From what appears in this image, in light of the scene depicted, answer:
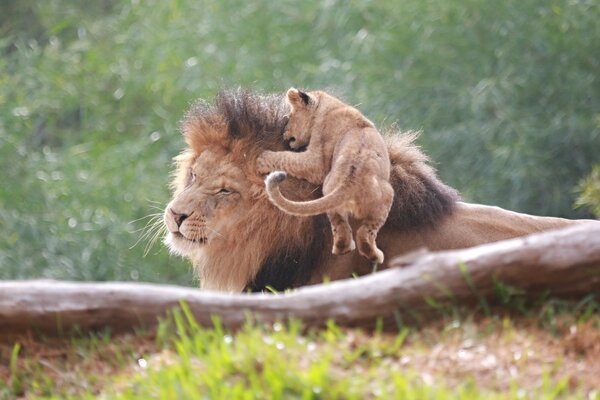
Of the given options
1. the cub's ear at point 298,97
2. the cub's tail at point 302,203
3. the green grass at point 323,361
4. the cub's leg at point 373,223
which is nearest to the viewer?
the green grass at point 323,361

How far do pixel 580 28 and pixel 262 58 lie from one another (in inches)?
137

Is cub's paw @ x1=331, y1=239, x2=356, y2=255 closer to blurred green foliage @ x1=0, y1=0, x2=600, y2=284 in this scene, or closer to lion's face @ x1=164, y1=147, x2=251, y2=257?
lion's face @ x1=164, y1=147, x2=251, y2=257

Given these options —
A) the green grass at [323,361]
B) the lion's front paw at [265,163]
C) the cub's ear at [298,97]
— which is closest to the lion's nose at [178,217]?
the lion's front paw at [265,163]

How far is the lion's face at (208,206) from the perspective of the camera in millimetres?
5438

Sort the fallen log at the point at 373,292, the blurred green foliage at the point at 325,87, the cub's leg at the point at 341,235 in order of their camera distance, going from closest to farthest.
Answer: the fallen log at the point at 373,292
the cub's leg at the point at 341,235
the blurred green foliage at the point at 325,87

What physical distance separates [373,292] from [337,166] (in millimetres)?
1171

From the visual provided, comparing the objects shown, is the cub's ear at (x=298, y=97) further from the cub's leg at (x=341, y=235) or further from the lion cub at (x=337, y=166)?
the cub's leg at (x=341, y=235)

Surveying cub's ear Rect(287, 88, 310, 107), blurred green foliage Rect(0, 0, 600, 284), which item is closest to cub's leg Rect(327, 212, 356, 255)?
cub's ear Rect(287, 88, 310, 107)

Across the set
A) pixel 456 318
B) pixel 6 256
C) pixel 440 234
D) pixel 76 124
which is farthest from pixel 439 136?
pixel 456 318

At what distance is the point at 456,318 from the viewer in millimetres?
3807

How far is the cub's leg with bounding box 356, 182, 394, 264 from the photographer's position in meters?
4.90

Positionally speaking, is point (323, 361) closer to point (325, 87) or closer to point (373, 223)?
point (373, 223)

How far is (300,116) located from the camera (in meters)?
5.38

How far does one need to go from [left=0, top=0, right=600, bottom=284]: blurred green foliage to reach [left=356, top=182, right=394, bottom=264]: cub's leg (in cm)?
645
